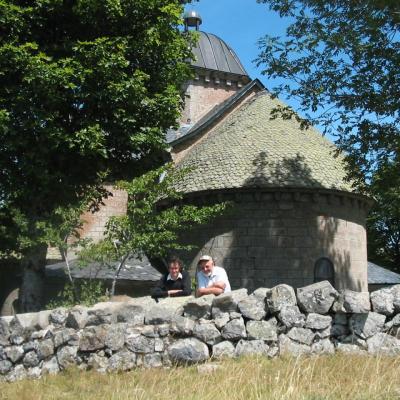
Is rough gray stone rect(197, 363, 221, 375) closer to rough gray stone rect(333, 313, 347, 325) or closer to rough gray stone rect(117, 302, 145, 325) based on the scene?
rough gray stone rect(117, 302, 145, 325)

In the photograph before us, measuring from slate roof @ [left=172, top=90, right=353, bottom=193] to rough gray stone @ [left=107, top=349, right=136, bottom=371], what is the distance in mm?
8253

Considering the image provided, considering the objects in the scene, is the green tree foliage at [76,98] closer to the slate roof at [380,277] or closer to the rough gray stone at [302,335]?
the rough gray stone at [302,335]

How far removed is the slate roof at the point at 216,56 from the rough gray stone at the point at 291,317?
24.4 meters

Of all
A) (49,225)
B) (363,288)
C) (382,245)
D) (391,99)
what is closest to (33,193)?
(49,225)

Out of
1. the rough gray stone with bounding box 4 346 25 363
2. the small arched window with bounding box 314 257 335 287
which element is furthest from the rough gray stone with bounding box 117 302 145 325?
the small arched window with bounding box 314 257 335 287

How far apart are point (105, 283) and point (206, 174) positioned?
13.5 ft

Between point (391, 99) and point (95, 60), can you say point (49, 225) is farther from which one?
point (391, 99)

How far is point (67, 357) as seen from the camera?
6.69 metres

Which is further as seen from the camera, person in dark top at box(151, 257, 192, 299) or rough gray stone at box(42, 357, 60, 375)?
person in dark top at box(151, 257, 192, 299)

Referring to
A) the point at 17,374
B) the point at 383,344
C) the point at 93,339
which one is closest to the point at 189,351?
the point at 93,339

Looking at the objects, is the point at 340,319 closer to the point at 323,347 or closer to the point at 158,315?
the point at 323,347

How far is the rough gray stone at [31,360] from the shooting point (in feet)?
22.9

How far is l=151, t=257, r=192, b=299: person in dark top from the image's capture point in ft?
24.0

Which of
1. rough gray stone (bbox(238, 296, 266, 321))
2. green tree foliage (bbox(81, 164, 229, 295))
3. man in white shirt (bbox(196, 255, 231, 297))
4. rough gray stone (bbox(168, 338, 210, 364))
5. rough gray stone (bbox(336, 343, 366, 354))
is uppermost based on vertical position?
green tree foliage (bbox(81, 164, 229, 295))
